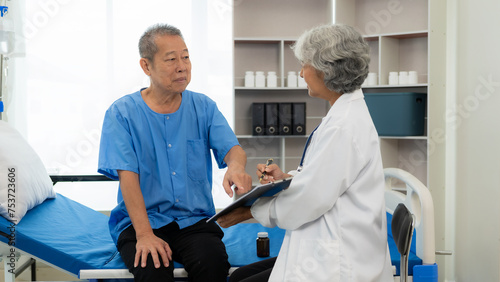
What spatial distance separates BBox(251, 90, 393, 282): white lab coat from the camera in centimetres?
138

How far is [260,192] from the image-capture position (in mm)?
1403

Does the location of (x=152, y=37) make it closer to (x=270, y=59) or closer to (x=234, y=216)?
(x=234, y=216)

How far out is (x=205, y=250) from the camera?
1.80 meters

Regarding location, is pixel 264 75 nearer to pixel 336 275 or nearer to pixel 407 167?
pixel 407 167

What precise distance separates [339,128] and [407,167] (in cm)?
251

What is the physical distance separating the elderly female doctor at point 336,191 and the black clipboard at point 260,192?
30mm

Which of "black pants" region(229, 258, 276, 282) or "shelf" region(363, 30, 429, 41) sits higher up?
"shelf" region(363, 30, 429, 41)

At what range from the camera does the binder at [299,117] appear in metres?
3.60

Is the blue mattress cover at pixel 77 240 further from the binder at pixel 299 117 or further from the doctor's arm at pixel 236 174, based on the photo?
the binder at pixel 299 117

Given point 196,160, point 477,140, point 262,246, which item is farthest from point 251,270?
point 477,140

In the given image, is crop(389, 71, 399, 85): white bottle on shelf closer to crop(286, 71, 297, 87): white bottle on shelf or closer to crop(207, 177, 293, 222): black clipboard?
crop(286, 71, 297, 87): white bottle on shelf

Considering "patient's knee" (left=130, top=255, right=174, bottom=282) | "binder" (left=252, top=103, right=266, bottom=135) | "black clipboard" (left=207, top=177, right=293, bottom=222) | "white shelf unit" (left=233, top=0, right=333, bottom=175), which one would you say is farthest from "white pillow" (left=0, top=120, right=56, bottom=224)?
"white shelf unit" (left=233, top=0, right=333, bottom=175)

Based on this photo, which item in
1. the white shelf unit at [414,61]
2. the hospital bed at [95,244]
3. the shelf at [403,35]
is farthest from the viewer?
the shelf at [403,35]

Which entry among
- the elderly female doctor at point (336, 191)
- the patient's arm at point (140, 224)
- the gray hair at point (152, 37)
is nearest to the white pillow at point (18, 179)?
the patient's arm at point (140, 224)
